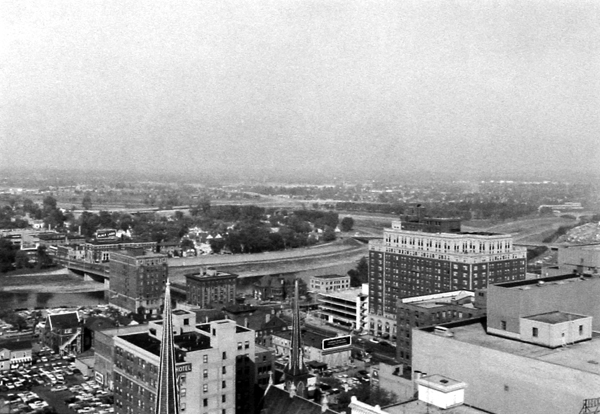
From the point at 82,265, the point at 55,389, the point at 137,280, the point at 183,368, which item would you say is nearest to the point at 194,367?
the point at 183,368

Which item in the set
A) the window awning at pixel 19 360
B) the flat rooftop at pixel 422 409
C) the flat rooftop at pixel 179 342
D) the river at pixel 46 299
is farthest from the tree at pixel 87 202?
the flat rooftop at pixel 422 409

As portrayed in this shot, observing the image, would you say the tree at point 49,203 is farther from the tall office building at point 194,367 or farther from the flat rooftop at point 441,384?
the flat rooftop at point 441,384

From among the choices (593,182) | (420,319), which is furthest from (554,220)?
(420,319)

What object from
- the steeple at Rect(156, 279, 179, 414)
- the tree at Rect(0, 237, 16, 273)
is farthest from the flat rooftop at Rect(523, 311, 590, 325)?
the tree at Rect(0, 237, 16, 273)

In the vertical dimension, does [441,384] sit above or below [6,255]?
above

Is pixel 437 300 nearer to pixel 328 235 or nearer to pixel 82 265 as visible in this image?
pixel 82 265

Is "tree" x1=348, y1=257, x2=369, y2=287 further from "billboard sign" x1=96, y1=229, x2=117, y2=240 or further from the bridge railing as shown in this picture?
"billboard sign" x1=96, y1=229, x2=117, y2=240
